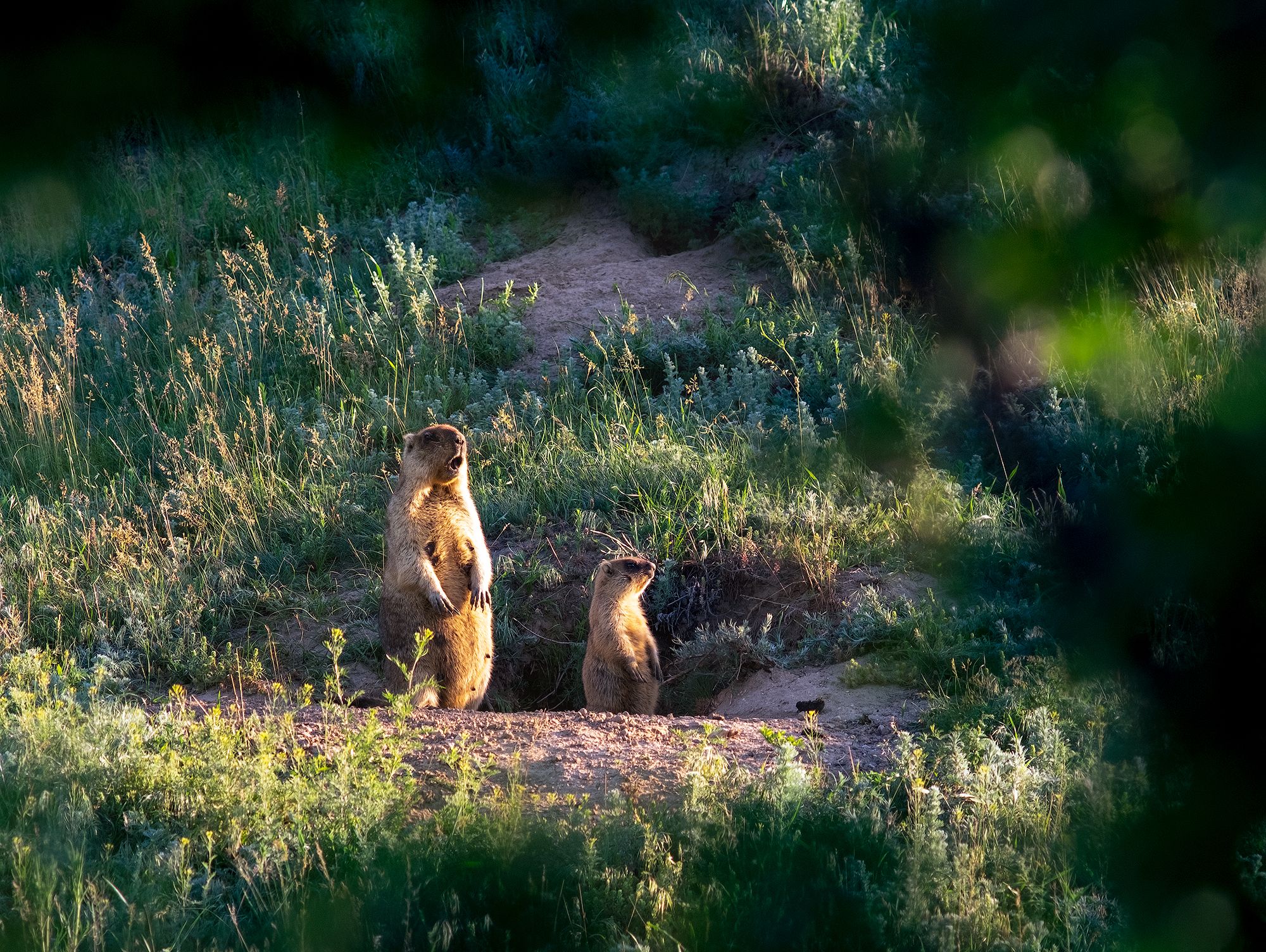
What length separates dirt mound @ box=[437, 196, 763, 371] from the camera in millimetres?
10625

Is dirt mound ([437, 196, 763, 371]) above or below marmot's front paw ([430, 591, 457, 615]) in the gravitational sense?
above

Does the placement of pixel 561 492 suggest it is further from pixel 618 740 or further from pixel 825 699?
pixel 618 740

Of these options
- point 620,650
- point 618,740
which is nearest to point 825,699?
point 620,650

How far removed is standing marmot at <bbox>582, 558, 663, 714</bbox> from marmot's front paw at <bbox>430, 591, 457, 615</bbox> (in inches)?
33.8

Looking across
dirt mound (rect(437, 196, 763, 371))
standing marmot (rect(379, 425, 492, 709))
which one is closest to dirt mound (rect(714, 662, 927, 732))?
standing marmot (rect(379, 425, 492, 709))

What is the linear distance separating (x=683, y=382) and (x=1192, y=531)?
332 inches

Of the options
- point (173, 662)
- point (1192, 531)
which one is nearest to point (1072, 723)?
point (1192, 531)

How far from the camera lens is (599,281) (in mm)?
11164

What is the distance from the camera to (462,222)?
12281 millimetres

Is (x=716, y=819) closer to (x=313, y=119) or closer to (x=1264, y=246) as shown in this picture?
(x=313, y=119)

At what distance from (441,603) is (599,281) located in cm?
500

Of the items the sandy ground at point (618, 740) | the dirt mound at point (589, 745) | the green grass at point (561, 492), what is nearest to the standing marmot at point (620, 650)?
the green grass at point (561, 492)

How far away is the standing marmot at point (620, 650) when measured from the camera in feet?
23.2

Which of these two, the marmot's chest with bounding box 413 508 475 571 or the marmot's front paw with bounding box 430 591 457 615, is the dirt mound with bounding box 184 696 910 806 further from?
the marmot's chest with bounding box 413 508 475 571
